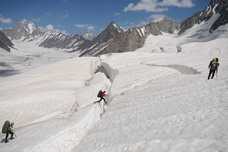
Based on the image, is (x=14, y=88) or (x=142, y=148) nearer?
(x=142, y=148)

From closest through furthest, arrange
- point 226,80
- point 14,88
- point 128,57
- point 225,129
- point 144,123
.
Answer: point 225,129 → point 144,123 → point 226,80 → point 14,88 → point 128,57

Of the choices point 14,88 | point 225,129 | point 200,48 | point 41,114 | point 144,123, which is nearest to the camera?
point 225,129

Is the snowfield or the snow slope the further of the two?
the snowfield

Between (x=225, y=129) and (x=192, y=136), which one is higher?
(x=225, y=129)

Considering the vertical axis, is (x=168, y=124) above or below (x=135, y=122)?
above

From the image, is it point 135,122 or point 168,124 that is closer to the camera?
point 168,124

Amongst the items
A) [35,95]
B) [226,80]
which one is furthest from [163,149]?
[35,95]

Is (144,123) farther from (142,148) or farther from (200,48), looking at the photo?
(200,48)

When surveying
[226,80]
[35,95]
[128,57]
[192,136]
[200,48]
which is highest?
[200,48]

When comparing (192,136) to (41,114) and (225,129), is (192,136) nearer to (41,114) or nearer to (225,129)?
(225,129)

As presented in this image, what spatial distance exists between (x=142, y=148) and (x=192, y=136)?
2099 mm

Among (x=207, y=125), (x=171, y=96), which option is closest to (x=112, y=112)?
(x=171, y=96)

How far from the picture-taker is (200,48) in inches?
2795

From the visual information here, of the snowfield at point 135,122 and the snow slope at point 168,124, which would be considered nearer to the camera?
the snow slope at point 168,124
